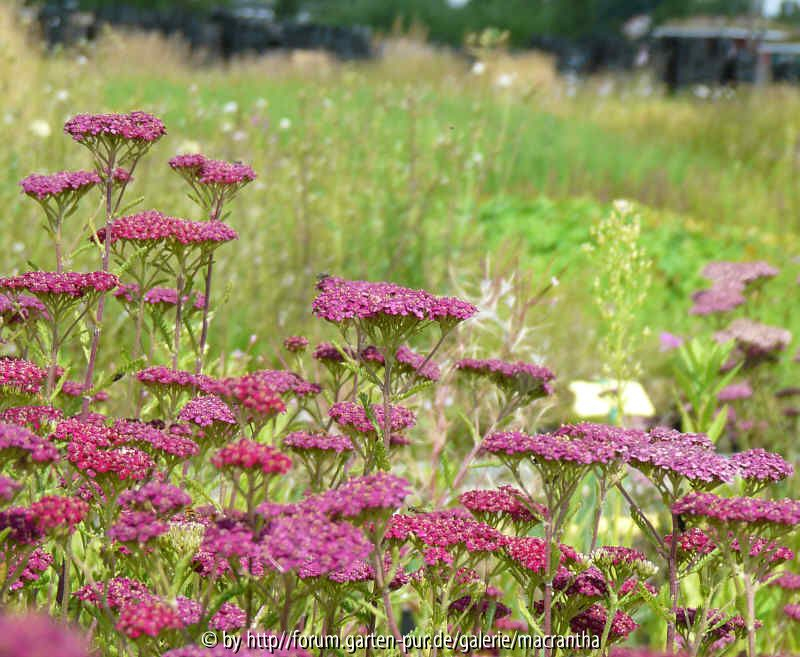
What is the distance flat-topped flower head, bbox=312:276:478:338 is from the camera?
1.84 m

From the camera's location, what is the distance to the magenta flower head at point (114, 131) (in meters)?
2.16

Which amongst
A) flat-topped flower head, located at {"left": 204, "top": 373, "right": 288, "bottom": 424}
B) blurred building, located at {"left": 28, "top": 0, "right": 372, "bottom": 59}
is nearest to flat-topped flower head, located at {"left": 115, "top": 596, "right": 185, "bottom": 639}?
flat-topped flower head, located at {"left": 204, "top": 373, "right": 288, "bottom": 424}

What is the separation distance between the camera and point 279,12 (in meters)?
48.7

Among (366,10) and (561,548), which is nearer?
(561,548)

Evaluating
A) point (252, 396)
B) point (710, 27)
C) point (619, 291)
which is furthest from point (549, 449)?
point (710, 27)

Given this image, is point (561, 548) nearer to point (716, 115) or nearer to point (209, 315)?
point (209, 315)

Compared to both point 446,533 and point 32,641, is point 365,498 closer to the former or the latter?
point 446,533

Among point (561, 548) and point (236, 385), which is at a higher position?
point (236, 385)

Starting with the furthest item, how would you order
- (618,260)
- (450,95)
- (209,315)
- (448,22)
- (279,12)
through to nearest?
(279,12) < (448,22) < (450,95) < (618,260) < (209,315)

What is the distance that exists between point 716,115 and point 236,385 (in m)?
17.0

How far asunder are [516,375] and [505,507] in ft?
1.26

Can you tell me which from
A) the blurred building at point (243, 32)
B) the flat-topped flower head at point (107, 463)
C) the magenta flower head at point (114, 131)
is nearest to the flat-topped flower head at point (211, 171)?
the magenta flower head at point (114, 131)

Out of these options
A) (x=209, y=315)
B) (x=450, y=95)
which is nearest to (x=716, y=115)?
(x=450, y=95)

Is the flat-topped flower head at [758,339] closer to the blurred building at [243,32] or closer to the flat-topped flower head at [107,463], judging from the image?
the flat-topped flower head at [107,463]
